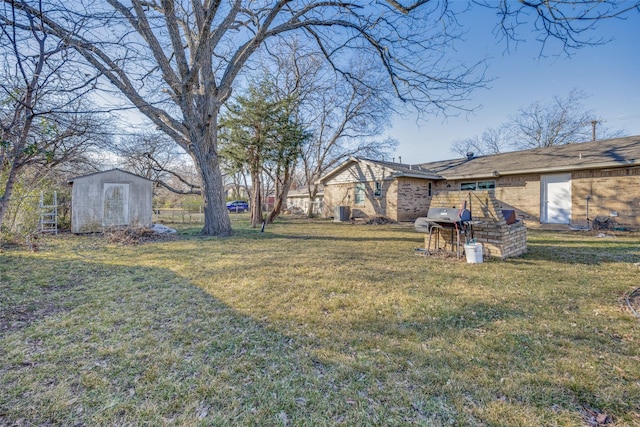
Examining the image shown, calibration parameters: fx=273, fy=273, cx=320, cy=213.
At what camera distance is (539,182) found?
1189 cm

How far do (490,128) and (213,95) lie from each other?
93.2 feet

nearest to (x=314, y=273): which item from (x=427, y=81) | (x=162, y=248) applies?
(x=162, y=248)

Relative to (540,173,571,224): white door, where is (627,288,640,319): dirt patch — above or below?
below

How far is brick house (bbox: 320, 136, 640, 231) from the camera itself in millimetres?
9938

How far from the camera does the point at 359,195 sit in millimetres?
17609

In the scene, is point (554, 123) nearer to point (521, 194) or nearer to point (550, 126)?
point (550, 126)

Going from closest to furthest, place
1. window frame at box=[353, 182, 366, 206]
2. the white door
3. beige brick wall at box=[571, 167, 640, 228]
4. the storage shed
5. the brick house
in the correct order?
the storage shed < beige brick wall at box=[571, 167, 640, 228] < the brick house < the white door < window frame at box=[353, 182, 366, 206]

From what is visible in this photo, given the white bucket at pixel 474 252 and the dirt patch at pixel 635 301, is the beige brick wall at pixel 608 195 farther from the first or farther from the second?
the dirt patch at pixel 635 301

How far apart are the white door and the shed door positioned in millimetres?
17026

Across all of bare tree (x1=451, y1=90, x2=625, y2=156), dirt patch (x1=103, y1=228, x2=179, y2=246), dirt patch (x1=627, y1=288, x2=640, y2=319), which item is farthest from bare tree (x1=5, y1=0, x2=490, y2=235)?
bare tree (x1=451, y1=90, x2=625, y2=156)

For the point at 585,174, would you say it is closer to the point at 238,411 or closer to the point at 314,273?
the point at 314,273

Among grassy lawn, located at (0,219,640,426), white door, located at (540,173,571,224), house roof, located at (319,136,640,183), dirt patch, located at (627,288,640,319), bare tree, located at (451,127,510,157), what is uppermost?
bare tree, located at (451,127,510,157)

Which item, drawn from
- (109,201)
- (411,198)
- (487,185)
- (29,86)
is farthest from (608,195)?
(109,201)

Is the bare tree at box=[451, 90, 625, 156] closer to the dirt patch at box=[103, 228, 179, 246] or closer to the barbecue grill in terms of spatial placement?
the barbecue grill
